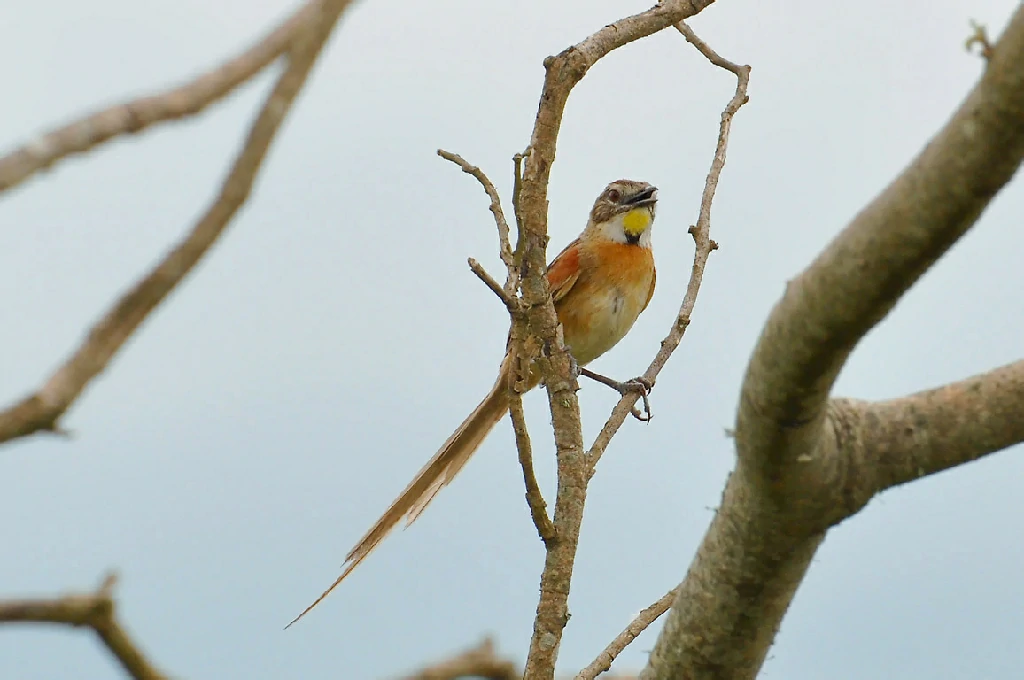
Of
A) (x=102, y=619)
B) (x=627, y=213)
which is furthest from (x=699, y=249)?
(x=102, y=619)

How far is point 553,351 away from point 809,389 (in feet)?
3.87

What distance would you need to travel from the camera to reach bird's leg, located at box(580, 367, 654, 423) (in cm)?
453

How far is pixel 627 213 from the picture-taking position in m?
6.75

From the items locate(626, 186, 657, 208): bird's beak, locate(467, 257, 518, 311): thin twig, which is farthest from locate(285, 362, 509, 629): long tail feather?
locate(626, 186, 657, 208): bird's beak

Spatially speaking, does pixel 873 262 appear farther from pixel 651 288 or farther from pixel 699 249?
pixel 651 288

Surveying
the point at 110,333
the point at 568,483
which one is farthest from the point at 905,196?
the point at 568,483

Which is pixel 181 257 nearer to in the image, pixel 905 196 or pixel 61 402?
pixel 61 402

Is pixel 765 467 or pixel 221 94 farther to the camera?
pixel 765 467

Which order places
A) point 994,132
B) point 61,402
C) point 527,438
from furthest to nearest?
point 527,438, point 994,132, point 61,402

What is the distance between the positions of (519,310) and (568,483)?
0.52 m

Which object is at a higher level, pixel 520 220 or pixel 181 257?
pixel 520 220

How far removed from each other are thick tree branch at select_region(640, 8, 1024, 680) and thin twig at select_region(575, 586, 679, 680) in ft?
2.15

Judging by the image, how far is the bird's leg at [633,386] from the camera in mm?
4531

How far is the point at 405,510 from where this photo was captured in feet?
14.7
